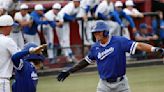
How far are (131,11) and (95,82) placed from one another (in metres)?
3.90

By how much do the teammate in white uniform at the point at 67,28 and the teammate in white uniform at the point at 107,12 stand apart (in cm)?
60

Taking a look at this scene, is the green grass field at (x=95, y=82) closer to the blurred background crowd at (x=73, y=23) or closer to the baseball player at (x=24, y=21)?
the blurred background crowd at (x=73, y=23)

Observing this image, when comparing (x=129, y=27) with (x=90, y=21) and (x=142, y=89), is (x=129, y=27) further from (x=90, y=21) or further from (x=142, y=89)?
(x=142, y=89)

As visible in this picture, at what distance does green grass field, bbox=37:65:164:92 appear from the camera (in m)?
12.6

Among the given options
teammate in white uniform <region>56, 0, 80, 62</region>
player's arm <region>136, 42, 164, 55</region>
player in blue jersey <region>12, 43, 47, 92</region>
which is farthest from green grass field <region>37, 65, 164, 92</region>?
player in blue jersey <region>12, 43, 47, 92</region>

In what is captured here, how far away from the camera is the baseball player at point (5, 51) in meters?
7.03

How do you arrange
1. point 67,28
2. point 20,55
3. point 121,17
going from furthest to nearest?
point 121,17 < point 67,28 < point 20,55

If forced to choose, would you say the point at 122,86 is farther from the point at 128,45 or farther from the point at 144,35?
the point at 144,35

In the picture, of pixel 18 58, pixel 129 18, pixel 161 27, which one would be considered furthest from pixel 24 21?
pixel 18 58

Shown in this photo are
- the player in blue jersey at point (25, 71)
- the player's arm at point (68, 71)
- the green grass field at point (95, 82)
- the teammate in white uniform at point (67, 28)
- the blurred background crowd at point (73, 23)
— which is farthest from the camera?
the teammate in white uniform at point (67, 28)

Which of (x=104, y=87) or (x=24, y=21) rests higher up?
(x=104, y=87)

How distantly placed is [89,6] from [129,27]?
1.71 metres

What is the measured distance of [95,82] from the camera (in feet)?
44.5

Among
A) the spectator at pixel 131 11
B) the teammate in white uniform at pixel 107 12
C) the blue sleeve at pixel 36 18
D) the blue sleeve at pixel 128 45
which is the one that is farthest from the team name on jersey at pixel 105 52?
the spectator at pixel 131 11
